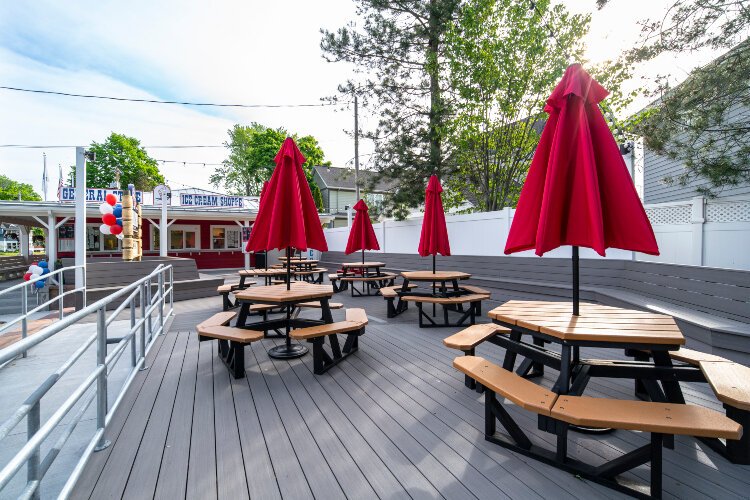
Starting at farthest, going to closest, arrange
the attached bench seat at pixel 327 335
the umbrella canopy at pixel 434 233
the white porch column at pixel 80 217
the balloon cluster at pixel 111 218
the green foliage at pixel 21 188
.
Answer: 1. the green foliage at pixel 21 188
2. the balloon cluster at pixel 111 218
3. the white porch column at pixel 80 217
4. the umbrella canopy at pixel 434 233
5. the attached bench seat at pixel 327 335

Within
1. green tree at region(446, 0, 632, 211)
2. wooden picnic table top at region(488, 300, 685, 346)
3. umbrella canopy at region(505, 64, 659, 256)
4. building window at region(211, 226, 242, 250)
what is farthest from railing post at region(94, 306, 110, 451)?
building window at region(211, 226, 242, 250)

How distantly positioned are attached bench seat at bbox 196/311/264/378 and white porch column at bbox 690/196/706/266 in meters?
6.19

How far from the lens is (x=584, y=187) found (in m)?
2.27

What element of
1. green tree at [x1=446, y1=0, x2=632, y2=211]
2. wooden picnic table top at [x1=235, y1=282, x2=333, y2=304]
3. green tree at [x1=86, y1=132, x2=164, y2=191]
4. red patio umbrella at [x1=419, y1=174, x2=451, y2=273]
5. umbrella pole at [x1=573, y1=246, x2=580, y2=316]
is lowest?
wooden picnic table top at [x1=235, y1=282, x2=333, y2=304]

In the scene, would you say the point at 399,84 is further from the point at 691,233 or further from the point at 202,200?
the point at 202,200

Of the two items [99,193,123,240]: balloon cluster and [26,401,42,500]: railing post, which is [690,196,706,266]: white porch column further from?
[99,193,123,240]: balloon cluster

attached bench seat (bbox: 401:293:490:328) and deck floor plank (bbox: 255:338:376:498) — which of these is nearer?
deck floor plank (bbox: 255:338:376:498)

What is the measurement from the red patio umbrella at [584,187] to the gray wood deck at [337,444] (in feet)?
4.16

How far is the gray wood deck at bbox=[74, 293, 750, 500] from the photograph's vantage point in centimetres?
192

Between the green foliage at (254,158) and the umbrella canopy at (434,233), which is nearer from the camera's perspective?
the umbrella canopy at (434,233)

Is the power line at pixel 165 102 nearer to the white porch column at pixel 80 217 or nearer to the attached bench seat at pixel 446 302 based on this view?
the white porch column at pixel 80 217

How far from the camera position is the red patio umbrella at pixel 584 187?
7.38 feet

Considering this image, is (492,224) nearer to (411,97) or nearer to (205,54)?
(411,97)

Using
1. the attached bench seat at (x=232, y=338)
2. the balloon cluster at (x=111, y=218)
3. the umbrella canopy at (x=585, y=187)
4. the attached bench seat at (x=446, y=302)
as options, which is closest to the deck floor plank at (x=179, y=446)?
the attached bench seat at (x=232, y=338)
